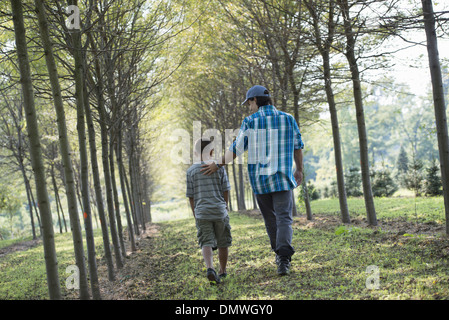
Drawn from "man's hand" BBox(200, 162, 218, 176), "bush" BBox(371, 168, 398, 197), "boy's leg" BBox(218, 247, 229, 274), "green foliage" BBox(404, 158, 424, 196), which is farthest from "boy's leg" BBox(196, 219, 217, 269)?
"bush" BBox(371, 168, 398, 197)

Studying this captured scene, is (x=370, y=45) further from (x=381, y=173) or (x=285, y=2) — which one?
(x=381, y=173)

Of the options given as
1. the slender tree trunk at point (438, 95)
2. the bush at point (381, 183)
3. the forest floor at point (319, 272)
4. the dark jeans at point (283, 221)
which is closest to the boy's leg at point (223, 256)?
the forest floor at point (319, 272)

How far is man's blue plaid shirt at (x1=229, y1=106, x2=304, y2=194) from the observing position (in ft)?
13.5

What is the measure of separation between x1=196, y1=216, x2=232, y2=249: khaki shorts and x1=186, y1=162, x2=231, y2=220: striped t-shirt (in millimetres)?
76

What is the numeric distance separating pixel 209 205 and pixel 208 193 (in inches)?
5.8

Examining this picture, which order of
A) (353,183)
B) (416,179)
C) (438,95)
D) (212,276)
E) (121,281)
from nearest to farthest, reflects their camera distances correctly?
(212,276), (438,95), (121,281), (416,179), (353,183)

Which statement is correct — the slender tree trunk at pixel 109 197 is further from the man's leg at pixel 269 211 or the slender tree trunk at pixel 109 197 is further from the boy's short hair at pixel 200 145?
the man's leg at pixel 269 211

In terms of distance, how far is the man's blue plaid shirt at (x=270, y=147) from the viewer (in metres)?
4.13

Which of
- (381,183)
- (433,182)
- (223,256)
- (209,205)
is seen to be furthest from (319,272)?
(381,183)

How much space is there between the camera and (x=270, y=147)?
421 cm

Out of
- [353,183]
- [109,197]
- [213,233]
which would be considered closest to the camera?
[213,233]

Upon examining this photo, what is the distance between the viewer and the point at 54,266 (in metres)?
3.30

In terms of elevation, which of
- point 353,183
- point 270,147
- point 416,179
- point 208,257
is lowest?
point 353,183

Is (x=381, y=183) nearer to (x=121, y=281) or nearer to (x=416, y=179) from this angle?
(x=416, y=179)
